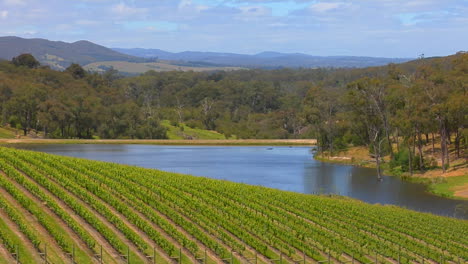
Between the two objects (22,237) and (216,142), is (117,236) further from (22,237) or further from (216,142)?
(216,142)

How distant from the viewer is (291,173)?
68750mm

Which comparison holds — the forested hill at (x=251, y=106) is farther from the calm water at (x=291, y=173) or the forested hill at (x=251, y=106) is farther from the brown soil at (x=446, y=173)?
the calm water at (x=291, y=173)

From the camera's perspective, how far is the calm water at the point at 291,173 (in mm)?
52675

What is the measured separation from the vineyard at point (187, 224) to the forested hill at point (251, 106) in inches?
1155

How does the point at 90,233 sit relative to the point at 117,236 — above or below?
above

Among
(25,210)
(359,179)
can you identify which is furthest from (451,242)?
(359,179)

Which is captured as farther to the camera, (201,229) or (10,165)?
(10,165)

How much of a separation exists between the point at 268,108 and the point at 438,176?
10831cm

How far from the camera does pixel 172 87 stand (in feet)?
639

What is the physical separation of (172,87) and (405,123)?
13267 cm

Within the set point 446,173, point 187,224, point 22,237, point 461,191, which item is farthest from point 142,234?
point 446,173

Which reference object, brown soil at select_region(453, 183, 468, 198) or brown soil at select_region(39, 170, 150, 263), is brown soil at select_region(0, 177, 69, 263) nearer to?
brown soil at select_region(39, 170, 150, 263)

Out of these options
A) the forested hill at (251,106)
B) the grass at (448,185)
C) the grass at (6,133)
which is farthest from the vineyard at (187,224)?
the grass at (6,133)

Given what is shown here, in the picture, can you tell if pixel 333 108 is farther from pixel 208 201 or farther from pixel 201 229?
pixel 201 229
